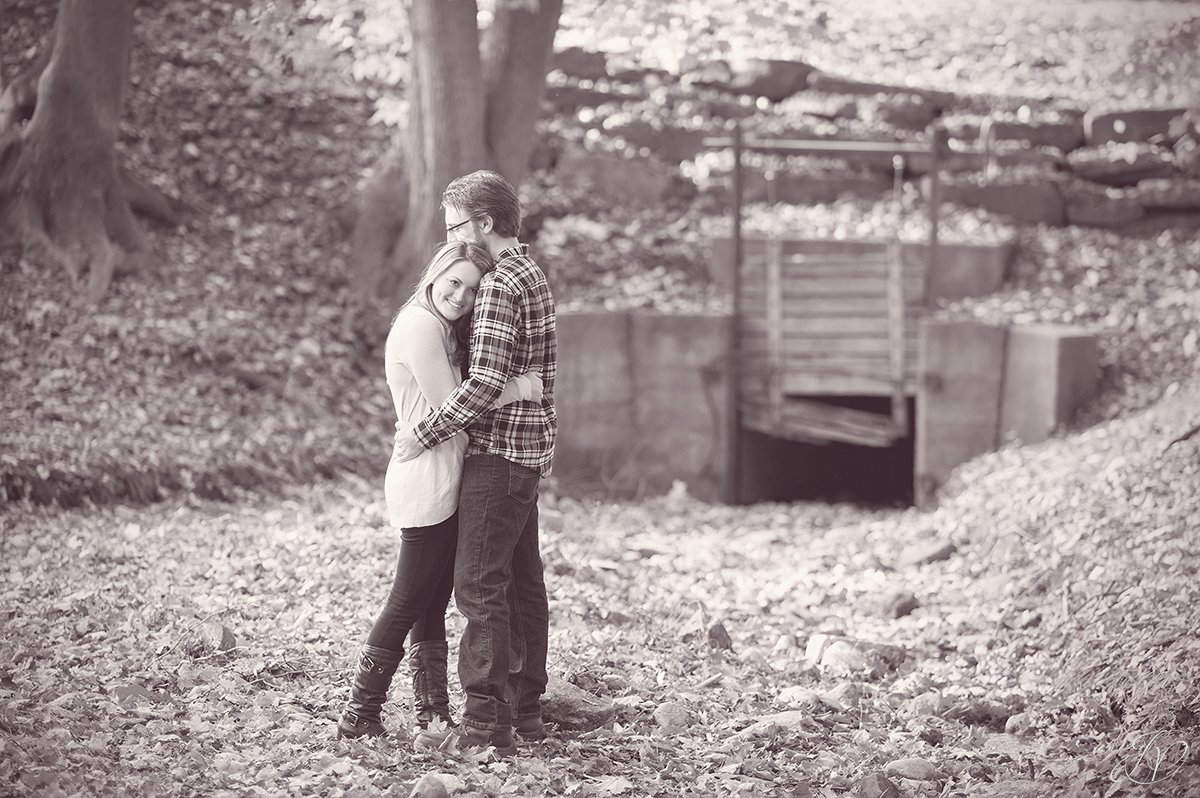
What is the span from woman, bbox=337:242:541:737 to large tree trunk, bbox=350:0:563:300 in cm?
548

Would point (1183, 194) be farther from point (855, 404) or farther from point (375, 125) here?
point (375, 125)

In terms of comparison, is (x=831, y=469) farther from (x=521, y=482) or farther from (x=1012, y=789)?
(x=521, y=482)

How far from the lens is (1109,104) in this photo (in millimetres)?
15664

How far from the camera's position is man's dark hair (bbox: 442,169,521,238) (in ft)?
13.8

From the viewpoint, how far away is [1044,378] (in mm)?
10867

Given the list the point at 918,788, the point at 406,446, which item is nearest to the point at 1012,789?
the point at 918,788

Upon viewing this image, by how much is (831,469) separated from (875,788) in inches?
409

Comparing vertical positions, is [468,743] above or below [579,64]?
below

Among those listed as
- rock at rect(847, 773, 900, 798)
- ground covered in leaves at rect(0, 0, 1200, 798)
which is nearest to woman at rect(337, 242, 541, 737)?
ground covered in leaves at rect(0, 0, 1200, 798)

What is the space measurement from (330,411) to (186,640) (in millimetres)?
5415

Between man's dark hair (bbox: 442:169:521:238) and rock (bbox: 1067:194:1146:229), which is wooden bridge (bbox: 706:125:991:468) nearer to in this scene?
rock (bbox: 1067:194:1146:229)

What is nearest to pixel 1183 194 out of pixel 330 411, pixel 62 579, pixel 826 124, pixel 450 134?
pixel 826 124

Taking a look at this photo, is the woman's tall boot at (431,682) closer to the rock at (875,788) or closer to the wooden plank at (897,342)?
the rock at (875,788)

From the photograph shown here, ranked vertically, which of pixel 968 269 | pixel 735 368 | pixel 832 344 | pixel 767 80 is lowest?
pixel 735 368
